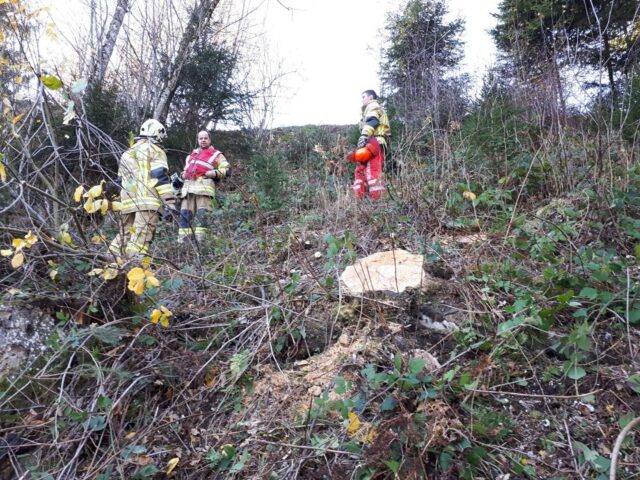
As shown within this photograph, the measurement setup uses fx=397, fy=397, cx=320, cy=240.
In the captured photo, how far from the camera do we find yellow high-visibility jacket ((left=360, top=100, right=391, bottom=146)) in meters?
6.10

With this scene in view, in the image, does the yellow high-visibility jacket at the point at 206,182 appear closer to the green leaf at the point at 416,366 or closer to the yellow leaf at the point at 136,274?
the yellow leaf at the point at 136,274

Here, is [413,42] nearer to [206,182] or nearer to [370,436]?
[206,182]

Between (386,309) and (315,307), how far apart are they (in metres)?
0.49

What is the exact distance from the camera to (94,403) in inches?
86.0

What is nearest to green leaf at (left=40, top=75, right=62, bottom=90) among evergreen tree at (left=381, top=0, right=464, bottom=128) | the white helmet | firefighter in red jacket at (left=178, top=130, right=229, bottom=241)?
the white helmet

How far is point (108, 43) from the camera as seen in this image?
25.9ft

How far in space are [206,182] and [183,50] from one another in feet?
14.3

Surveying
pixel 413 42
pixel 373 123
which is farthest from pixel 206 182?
pixel 413 42

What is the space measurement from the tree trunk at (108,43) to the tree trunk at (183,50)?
1.11 meters

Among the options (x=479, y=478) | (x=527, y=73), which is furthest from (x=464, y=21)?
(x=479, y=478)

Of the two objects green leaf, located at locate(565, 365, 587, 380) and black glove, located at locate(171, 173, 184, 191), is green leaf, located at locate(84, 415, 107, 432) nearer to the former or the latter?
green leaf, located at locate(565, 365, 587, 380)

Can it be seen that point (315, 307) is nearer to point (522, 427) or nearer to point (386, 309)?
point (386, 309)

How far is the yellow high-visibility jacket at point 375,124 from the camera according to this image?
20.0 ft

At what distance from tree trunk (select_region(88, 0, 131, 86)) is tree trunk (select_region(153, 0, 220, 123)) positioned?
1114mm
